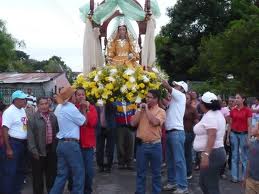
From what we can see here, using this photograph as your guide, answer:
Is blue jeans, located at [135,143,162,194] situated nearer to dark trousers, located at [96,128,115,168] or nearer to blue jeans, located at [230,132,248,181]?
dark trousers, located at [96,128,115,168]

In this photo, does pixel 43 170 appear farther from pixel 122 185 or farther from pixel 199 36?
pixel 199 36

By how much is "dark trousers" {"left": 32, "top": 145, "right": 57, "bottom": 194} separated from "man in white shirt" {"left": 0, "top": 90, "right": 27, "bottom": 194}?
14.4 inches

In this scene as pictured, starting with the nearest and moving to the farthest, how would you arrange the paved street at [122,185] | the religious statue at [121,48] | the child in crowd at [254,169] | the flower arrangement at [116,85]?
the child in crowd at [254,169]
the paved street at [122,185]
the flower arrangement at [116,85]
the religious statue at [121,48]

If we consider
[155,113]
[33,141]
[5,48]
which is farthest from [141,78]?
[5,48]

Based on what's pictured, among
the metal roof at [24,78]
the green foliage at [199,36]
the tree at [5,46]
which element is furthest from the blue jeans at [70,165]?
the tree at [5,46]

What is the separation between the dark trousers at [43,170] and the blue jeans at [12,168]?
0.34m

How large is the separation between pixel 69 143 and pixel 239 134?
442 centimetres

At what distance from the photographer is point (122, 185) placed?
9703 mm

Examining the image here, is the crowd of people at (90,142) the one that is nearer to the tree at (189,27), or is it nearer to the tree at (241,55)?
the tree at (241,55)

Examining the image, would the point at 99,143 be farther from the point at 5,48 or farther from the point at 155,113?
the point at 5,48

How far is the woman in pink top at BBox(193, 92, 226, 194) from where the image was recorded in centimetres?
672

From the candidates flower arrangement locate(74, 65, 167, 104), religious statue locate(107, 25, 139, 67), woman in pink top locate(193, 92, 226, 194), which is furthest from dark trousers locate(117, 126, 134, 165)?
woman in pink top locate(193, 92, 226, 194)

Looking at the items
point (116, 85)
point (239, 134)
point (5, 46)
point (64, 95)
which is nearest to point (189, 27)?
point (5, 46)

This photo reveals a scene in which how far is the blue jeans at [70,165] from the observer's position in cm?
768
